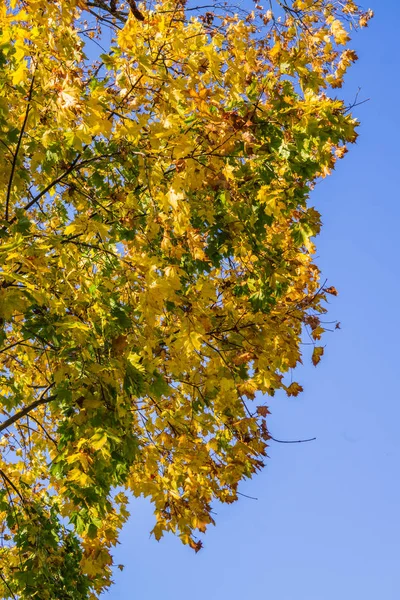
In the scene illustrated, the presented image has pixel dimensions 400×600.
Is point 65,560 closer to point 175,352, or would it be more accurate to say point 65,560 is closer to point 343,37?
point 175,352

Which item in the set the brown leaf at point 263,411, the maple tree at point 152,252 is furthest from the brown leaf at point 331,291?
Answer: the brown leaf at point 263,411

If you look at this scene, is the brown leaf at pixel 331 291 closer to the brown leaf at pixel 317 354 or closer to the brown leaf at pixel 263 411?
the brown leaf at pixel 317 354

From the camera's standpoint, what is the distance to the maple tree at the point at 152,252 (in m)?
4.18

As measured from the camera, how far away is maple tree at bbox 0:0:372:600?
4180 millimetres

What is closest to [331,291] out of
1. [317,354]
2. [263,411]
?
[317,354]

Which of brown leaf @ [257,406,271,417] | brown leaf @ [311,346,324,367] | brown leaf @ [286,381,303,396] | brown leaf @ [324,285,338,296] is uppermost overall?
brown leaf @ [324,285,338,296]

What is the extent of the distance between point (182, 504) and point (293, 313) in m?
1.99

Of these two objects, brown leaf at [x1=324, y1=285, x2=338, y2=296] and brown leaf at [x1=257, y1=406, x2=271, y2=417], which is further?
brown leaf at [x1=324, y1=285, x2=338, y2=296]

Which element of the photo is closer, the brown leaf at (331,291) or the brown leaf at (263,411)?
the brown leaf at (263,411)

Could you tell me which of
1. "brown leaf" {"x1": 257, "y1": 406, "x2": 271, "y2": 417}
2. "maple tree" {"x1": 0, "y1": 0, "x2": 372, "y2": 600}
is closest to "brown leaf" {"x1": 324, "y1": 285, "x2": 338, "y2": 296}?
"maple tree" {"x1": 0, "y1": 0, "x2": 372, "y2": 600}

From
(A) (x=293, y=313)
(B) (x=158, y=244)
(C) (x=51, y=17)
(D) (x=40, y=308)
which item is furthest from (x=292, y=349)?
(C) (x=51, y=17)

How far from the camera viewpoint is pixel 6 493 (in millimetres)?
6078

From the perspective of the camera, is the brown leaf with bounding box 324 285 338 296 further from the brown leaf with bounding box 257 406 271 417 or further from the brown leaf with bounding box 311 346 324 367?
the brown leaf with bounding box 257 406 271 417

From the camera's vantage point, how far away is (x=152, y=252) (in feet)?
18.2
